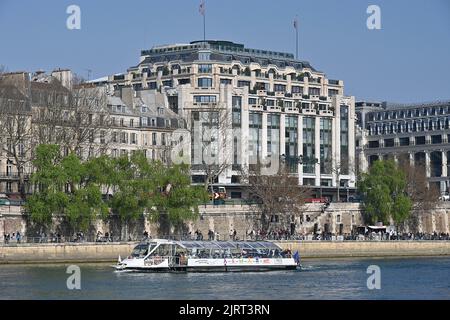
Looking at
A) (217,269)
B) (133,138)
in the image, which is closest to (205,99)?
(133,138)

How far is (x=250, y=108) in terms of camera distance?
14662 centimetres

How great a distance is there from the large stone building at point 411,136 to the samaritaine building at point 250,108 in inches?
611

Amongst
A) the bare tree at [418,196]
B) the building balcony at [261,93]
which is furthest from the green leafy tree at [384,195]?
the building balcony at [261,93]

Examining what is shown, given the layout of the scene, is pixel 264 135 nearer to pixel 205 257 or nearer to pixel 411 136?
pixel 411 136

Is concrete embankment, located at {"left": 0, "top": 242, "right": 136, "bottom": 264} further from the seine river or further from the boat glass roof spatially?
the boat glass roof

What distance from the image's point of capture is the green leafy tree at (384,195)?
13125 centimetres

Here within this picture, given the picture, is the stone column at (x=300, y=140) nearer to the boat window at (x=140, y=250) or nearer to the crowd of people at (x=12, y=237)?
the crowd of people at (x=12, y=237)

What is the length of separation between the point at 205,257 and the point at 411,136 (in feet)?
281

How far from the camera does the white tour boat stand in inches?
3563

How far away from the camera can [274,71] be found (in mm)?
156125

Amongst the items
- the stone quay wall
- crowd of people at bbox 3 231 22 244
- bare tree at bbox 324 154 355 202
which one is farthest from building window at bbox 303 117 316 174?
crowd of people at bbox 3 231 22 244
